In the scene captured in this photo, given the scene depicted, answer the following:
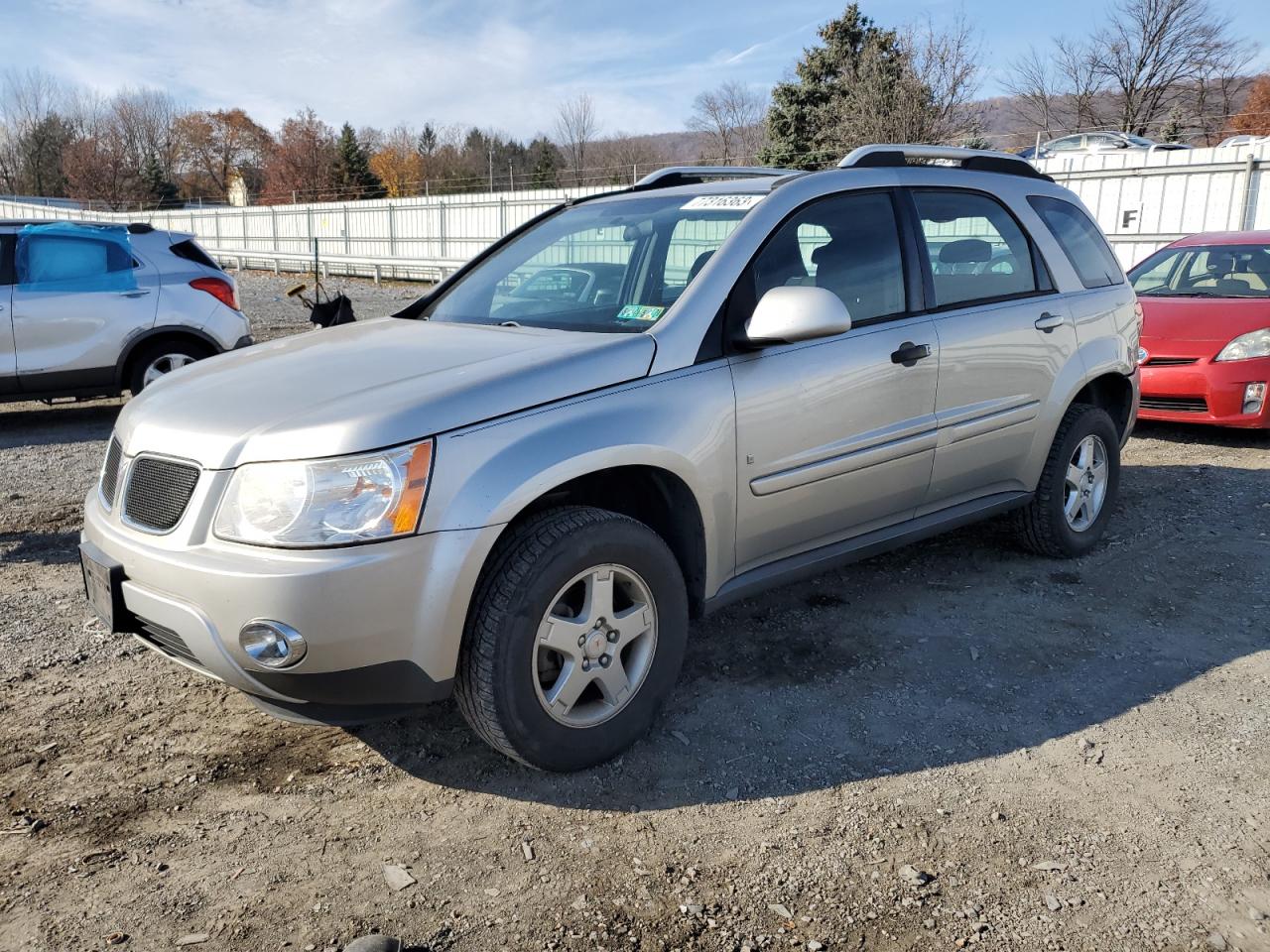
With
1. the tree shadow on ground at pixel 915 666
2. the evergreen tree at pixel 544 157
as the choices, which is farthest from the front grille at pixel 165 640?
the evergreen tree at pixel 544 157

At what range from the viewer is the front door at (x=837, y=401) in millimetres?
3400

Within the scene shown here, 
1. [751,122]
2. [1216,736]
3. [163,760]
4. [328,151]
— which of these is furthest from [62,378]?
[328,151]

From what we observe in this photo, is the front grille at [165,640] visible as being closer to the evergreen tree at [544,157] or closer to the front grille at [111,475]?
the front grille at [111,475]

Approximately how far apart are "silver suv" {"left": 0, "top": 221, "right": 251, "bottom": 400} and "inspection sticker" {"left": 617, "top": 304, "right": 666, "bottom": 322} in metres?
5.60

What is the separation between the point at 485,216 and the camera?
2608 centimetres

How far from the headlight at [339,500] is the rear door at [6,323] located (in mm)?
6157

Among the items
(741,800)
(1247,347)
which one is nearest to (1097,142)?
(1247,347)

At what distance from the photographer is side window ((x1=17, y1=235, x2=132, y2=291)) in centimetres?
770

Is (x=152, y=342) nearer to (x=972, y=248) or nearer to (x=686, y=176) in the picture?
(x=686, y=176)

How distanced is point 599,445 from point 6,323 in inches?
257

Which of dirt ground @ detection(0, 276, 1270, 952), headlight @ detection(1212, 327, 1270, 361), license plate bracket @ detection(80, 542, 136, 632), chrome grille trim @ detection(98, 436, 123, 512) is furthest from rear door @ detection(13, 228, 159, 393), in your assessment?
headlight @ detection(1212, 327, 1270, 361)

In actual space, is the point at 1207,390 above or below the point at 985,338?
below

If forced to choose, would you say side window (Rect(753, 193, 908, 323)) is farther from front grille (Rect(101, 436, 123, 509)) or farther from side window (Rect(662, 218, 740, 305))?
front grille (Rect(101, 436, 123, 509))

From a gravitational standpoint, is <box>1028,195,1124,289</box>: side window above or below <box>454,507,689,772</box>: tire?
above
